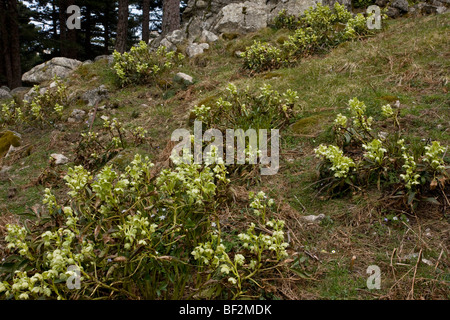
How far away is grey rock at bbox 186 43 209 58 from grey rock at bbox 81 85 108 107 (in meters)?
2.57

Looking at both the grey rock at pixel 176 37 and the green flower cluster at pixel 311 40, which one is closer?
the green flower cluster at pixel 311 40

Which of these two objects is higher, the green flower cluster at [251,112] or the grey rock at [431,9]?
the grey rock at [431,9]

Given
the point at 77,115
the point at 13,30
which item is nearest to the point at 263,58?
the point at 77,115

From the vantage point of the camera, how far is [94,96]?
24.4ft

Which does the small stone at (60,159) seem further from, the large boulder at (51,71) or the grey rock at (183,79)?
the large boulder at (51,71)

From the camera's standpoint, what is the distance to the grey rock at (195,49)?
9055mm

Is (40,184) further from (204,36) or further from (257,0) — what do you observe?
(257,0)

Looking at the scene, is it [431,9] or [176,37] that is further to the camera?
[176,37]

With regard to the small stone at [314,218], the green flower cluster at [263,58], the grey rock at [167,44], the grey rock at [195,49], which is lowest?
the small stone at [314,218]

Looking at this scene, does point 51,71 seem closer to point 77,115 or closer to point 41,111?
point 41,111

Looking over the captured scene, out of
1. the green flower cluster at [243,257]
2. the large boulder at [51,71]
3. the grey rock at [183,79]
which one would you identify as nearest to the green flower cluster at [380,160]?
the green flower cluster at [243,257]

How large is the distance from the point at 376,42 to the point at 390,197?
188 inches

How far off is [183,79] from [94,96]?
1.95 metres

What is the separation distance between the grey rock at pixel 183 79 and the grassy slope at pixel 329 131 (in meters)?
0.26
